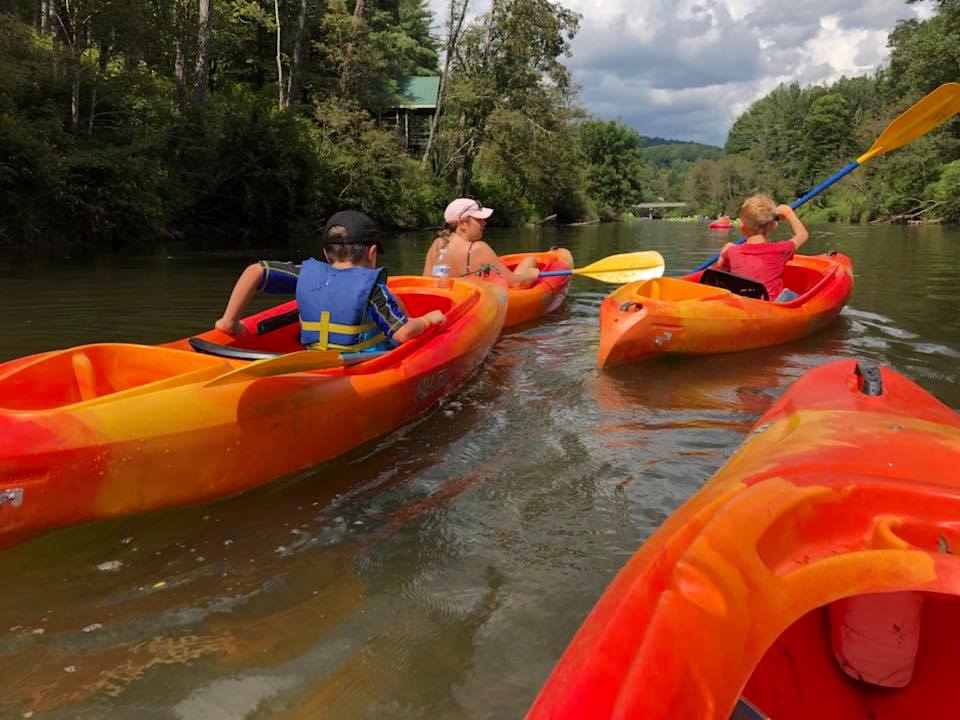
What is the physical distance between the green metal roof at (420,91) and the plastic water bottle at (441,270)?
91.0ft

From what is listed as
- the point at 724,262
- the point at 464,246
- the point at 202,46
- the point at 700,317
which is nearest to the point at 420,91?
the point at 202,46

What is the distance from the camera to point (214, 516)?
275 cm

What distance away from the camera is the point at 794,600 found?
3.76ft

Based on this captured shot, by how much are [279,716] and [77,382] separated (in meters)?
1.84

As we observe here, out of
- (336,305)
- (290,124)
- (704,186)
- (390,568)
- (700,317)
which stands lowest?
(390,568)

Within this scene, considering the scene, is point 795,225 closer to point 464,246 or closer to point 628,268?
point 628,268

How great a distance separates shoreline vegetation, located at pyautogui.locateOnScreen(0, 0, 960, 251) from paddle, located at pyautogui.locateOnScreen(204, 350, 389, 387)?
1262 centimetres

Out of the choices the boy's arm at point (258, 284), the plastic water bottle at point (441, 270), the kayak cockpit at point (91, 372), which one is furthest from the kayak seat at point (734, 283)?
the kayak cockpit at point (91, 372)

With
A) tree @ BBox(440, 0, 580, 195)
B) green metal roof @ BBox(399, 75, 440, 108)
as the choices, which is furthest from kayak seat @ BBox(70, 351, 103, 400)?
green metal roof @ BBox(399, 75, 440, 108)

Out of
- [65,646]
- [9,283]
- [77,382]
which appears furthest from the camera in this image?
[9,283]

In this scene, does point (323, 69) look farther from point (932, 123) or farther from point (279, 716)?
point (279, 716)

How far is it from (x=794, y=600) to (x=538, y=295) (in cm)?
594

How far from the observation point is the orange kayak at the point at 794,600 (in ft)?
3.33

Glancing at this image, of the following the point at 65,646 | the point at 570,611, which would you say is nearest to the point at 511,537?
the point at 570,611
